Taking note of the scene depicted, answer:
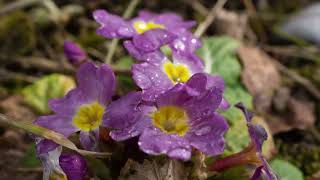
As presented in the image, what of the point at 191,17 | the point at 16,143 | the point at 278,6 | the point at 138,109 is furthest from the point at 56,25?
the point at 138,109

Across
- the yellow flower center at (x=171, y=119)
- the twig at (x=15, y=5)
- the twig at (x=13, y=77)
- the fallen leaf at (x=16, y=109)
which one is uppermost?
the yellow flower center at (x=171, y=119)

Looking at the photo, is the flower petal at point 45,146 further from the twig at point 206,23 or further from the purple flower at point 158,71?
the twig at point 206,23

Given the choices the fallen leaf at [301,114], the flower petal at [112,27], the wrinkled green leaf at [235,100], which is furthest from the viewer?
the fallen leaf at [301,114]

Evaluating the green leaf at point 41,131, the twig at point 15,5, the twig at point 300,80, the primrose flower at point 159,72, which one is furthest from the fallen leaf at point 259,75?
the green leaf at point 41,131

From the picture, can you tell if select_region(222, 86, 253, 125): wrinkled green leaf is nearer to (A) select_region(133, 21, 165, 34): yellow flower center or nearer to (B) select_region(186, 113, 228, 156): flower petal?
(A) select_region(133, 21, 165, 34): yellow flower center

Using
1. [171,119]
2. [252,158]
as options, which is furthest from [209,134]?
[252,158]

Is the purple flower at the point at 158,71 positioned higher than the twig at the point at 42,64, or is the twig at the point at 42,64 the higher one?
the purple flower at the point at 158,71

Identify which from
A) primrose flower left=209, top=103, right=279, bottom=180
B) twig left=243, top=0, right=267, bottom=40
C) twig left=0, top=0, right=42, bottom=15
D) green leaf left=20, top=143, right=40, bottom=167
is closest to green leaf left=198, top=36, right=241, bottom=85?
twig left=243, top=0, right=267, bottom=40
